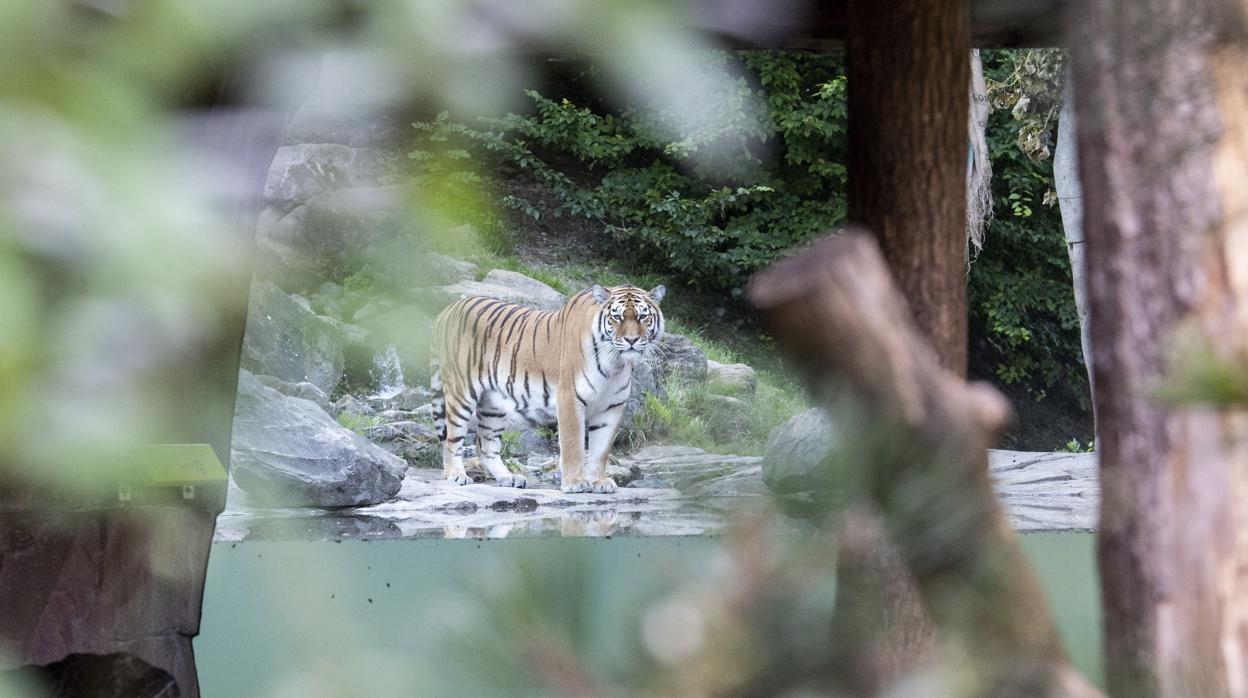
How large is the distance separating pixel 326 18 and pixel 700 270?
231 inches

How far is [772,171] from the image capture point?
658cm

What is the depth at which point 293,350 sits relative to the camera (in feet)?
16.9

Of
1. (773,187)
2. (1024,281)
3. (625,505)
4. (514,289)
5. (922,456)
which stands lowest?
(625,505)

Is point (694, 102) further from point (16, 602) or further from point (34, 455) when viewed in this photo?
point (16, 602)

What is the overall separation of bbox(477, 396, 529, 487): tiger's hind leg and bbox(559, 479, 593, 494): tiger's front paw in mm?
177

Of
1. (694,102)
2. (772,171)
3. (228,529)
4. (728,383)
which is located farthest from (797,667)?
(772,171)

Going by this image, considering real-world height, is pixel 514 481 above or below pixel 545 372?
below

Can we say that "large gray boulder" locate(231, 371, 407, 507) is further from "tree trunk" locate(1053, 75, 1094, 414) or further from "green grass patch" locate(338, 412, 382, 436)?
"tree trunk" locate(1053, 75, 1094, 414)

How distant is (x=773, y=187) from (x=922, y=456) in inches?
242

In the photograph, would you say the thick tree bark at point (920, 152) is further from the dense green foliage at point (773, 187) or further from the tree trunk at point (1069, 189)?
the tree trunk at point (1069, 189)

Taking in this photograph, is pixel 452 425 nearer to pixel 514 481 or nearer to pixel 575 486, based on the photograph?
pixel 514 481

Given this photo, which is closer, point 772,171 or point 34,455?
point 34,455

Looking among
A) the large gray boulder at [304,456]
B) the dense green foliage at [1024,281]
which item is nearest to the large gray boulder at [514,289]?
the large gray boulder at [304,456]

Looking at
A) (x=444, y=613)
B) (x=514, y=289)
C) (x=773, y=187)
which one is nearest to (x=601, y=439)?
(x=514, y=289)
